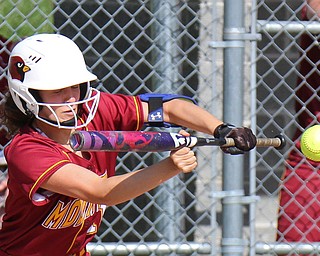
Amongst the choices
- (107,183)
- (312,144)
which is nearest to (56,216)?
(107,183)

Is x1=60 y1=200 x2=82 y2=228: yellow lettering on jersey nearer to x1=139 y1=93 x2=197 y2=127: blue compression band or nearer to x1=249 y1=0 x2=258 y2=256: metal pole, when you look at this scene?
x1=139 y1=93 x2=197 y2=127: blue compression band

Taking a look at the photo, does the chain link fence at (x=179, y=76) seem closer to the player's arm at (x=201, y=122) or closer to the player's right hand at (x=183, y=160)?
the player's arm at (x=201, y=122)

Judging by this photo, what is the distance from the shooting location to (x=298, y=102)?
5.25 meters

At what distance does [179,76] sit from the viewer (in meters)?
5.05

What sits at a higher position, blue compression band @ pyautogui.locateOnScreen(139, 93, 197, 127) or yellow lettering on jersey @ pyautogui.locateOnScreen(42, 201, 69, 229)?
→ blue compression band @ pyautogui.locateOnScreen(139, 93, 197, 127)

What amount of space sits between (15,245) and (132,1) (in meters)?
2.12

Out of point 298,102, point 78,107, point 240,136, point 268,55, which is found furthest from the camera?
point 268,55

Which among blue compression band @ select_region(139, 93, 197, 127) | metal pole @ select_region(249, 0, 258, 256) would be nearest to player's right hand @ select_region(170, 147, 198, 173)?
blue compression band @ select_region(139, 93, 197, 127)

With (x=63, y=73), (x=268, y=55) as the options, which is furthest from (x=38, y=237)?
(x=268, y=55)

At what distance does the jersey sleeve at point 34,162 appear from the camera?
3.55 m

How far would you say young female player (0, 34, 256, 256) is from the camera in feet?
11.4

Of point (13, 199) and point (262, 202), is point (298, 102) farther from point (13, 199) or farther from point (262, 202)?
point (13, 199)

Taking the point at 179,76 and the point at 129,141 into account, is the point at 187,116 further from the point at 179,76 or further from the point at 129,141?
the point at 179,76

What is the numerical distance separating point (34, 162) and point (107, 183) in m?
0.34
